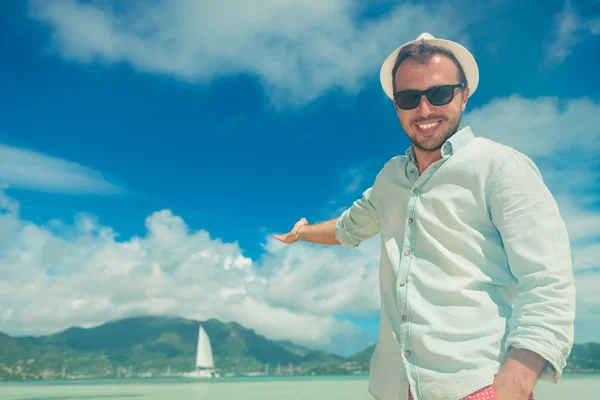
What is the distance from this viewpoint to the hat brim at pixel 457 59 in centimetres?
234

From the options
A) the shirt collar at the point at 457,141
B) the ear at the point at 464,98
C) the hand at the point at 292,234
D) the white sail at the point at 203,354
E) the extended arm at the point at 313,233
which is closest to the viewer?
the shirt collar at the point at 457,141

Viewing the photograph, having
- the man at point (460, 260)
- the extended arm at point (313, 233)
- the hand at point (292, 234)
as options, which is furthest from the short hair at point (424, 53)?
the hand at point (292, 234)

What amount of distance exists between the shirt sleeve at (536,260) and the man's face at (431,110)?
39cm

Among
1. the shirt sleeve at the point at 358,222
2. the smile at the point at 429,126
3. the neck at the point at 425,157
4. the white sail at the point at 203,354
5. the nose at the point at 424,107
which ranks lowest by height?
the white sail at the point at 203,354

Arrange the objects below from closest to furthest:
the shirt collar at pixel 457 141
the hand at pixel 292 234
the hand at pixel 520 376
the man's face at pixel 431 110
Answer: the hand at pixel 520 376
the shirt collar at pixel 457 141
the man's face at pixel 431 110
the hand at pixel 292 234

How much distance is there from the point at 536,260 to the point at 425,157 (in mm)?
718

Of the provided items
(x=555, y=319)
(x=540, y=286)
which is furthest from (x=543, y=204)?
(x=555, y=319)

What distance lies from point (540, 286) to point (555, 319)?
12 cm

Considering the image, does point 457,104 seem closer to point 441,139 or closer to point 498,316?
point 441,139

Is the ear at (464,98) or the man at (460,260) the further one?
the ear at (464,98)

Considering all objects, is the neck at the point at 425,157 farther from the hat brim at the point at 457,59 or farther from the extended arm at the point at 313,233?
the extended arm at the point at 313,233

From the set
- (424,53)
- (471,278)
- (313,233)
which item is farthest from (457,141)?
(313,233)

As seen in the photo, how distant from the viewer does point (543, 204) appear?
6.23ft

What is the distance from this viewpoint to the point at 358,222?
9.75 ft
